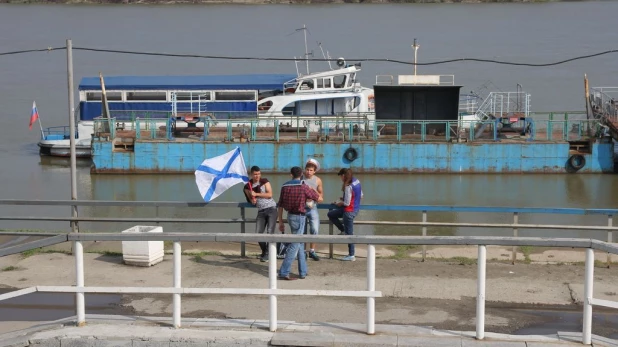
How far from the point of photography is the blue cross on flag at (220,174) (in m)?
12.3

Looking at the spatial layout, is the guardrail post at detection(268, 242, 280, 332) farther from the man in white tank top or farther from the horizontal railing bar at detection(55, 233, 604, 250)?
the man in white tank top

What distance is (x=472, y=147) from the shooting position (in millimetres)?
30594

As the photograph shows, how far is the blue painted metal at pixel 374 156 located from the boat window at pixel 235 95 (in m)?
3.99

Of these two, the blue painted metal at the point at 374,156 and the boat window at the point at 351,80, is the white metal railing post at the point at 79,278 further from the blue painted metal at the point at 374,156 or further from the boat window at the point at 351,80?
the boat window at the point at 351,80

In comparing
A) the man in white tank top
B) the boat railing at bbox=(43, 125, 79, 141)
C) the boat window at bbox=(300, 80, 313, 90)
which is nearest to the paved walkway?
the man in white tank top

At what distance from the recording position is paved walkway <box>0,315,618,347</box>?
24.0 ft

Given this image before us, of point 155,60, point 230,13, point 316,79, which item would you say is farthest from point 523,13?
point 316,79

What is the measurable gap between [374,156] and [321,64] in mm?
21102

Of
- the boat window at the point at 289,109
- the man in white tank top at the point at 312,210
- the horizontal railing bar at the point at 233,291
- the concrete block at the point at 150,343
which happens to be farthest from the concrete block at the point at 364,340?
the boat window at the point at 289,109

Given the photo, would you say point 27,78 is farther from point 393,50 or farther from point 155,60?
point 393,50

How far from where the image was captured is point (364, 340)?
733 cm

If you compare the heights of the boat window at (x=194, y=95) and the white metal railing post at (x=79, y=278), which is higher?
the boat window at (x=194, y=95)

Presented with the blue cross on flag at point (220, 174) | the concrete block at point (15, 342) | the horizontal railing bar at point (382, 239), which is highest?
the blue cross on flag at point (220, 174)

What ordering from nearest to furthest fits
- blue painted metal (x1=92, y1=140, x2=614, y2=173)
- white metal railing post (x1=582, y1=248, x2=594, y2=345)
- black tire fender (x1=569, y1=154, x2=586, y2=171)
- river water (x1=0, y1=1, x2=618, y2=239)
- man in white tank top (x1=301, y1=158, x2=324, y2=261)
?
white metal railing post (x1=582, y1=248, x2=594, y2=345), man in white tank top (x1=301, y1=158, x2=324, y2=261), river water (x1=0, y1=1, x2=618, y2=239), blue painted metal (x1=92, y1=140, x2=614, y2=173), black tire fender (x1=569, y1=154, x2=586, y2=171)
